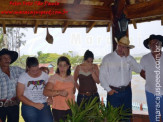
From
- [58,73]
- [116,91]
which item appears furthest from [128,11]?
[58,73]

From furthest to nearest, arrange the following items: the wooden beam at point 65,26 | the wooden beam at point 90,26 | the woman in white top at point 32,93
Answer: the wooden beam at point 90,26
the wooden beam at point 65,26
the woman in white top at point 32,93

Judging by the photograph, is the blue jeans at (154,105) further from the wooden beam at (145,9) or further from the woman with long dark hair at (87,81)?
the wooden beam at (145,9)

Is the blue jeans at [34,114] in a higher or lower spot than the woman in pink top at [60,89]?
lower

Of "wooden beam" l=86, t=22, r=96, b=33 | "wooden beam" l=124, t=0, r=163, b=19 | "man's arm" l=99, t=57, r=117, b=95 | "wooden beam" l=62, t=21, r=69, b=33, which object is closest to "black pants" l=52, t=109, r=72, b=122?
"man's arm" l=99, t=57, r=117, b=95

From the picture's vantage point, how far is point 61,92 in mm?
2541

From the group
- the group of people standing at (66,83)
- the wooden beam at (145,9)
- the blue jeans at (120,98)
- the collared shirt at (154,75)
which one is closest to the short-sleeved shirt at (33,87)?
the group of people standing at (66,83)

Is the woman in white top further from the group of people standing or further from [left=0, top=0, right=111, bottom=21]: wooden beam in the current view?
[left=0, top=0, right=111, bottom=21]: wooden beam

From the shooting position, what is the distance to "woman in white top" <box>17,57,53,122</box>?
2523 millimetres

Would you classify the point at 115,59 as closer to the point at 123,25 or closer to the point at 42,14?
the point at 123,25

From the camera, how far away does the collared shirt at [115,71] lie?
312 centimetres

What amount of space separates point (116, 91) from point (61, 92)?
0.99m

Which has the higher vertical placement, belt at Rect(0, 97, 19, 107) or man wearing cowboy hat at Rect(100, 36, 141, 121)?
man wearing cowboy hat at Rect(100, 36, 141, 121)

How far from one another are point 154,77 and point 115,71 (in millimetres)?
604

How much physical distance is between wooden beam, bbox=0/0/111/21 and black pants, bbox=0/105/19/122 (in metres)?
1.68
